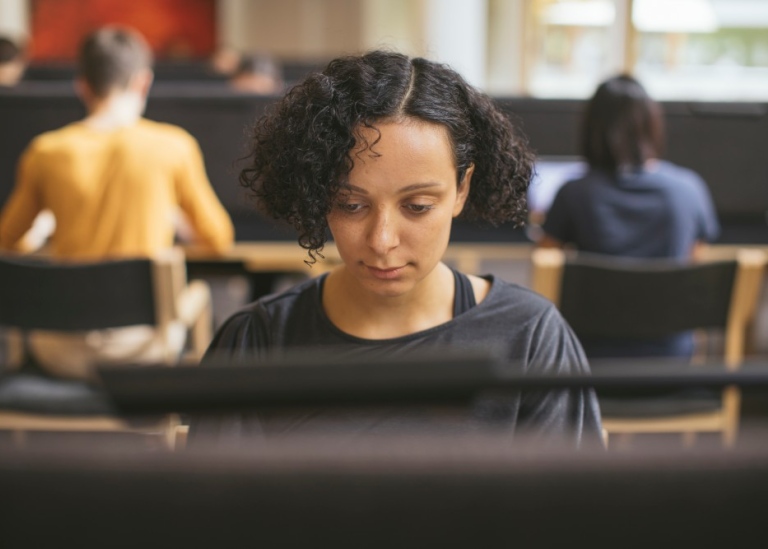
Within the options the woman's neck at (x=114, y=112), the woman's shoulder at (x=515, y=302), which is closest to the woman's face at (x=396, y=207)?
the woman's shoulder at (x=515, y=302)

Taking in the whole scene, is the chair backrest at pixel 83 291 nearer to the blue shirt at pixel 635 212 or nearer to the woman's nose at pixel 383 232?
the blue shirt at pixel 635 212

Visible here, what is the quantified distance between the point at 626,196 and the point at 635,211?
4 cm

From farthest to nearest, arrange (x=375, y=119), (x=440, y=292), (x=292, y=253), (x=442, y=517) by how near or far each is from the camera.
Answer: (x=292, y=253), (x=440, y=292), (x=375, y=119), (x=442, y=517)

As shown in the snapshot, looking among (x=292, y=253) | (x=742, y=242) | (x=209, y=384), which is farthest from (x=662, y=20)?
(x=209, y=384)

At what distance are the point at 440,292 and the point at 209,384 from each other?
1.98ft

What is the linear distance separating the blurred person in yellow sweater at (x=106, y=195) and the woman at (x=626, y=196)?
3.19ft

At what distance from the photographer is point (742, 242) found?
308cm

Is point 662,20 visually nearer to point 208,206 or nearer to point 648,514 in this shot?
point 208,206

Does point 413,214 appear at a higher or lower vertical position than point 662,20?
lower

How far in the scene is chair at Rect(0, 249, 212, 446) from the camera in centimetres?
203

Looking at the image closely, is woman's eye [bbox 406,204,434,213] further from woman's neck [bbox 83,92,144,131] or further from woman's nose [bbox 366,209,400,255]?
woman's neck [bbox 83,92,144,131]

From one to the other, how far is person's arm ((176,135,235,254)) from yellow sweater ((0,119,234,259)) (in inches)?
1.7

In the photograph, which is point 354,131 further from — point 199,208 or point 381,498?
point 199,208

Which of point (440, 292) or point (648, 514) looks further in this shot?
point (440, 292)
